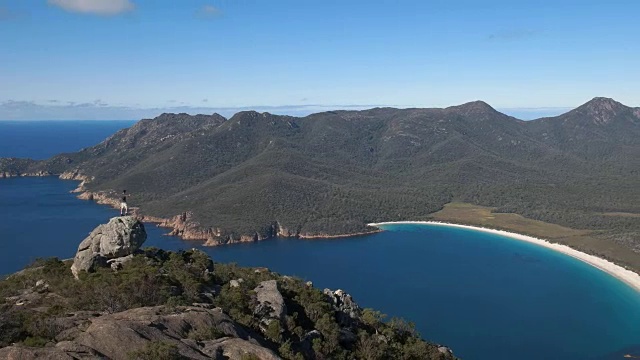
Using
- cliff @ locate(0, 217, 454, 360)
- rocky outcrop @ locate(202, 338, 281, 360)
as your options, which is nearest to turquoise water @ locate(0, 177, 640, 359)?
cliff @ locate(0, 217, 454, 360)

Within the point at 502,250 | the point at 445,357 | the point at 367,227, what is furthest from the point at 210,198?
the point at 445,357

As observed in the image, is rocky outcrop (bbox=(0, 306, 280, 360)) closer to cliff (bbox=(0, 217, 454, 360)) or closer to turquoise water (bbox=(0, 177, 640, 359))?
cliff (bbox=(0, 217, 454, 360))

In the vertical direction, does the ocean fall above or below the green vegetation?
below

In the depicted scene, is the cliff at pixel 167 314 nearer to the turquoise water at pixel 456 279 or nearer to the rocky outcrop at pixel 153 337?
the rocky outcrop at pixel 153 337

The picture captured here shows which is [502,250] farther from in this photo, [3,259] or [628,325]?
[3,259]

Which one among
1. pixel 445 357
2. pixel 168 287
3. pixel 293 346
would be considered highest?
pixel 168 287

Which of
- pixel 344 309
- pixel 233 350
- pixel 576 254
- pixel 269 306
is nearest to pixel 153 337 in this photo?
pixel 233 350
